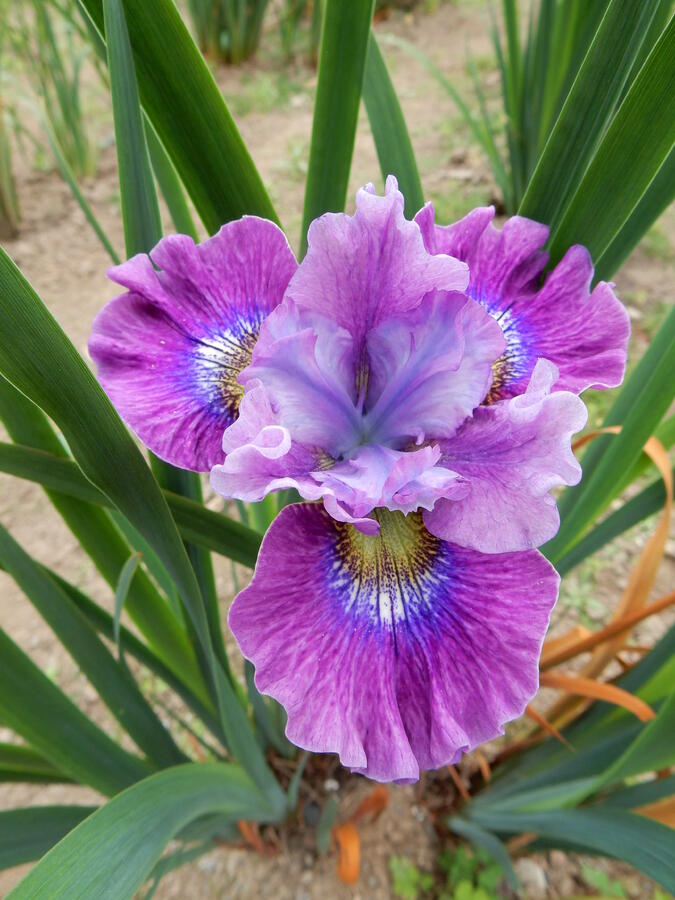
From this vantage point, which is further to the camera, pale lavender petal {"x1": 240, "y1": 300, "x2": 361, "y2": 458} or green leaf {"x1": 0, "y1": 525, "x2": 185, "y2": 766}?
green leaf {"x1": 0, "y1": 525, "x2": 185, "y2": 766}

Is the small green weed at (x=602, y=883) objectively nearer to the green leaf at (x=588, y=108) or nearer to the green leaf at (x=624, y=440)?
the green leaf at (x=624, y=440)

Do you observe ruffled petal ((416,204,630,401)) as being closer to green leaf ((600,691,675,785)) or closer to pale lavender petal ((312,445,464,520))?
pale lavender petal ((312,445,464,520))

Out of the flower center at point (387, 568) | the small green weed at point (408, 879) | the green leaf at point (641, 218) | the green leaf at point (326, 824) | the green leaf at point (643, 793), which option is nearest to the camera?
the flower center at point (387, 568)

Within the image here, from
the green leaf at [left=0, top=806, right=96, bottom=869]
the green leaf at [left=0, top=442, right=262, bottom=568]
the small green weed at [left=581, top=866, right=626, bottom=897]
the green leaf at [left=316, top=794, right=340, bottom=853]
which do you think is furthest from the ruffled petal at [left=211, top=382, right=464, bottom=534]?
the small green weed at [left=581, top=866, right=626, bottom=897]

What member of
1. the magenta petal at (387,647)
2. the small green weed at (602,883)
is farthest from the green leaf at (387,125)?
the small green weed at (602,883)

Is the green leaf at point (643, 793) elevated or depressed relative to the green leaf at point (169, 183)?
depressed

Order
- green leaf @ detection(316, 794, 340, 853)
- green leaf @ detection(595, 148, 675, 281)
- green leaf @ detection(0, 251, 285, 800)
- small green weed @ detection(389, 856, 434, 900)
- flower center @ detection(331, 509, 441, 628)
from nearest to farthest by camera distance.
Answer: green leaf @ detection(0, 251, 285, 800) < flower center @ detection(331, 509, 441, 628) < green leaf @ detection(595, 148, 675, 281) < green leaf @ detection(316, 794, 340, 853) < small green weed @ detection(389, 856, 434, 900)
